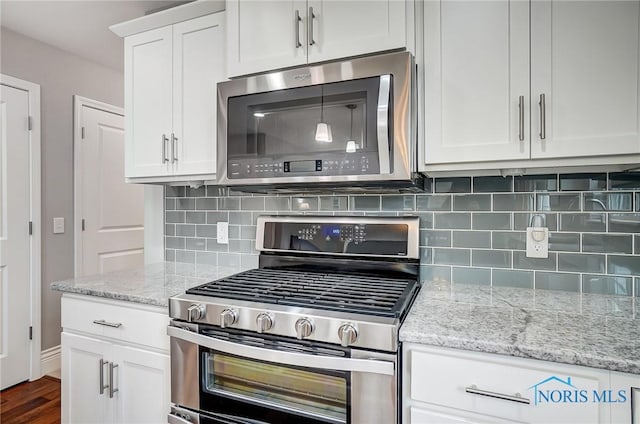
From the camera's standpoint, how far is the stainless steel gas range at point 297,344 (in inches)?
42.6

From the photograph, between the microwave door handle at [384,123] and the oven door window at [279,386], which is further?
the microwave door handle at [384,123]

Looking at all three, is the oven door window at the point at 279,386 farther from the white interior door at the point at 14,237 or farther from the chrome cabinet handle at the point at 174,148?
the white interior door at the point at 14,237

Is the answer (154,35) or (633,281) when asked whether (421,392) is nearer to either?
(633,281)

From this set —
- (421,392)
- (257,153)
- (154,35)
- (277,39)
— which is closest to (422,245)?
(421,392)

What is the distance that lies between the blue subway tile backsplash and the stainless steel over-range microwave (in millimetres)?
196

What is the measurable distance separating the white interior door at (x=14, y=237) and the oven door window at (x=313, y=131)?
1.99 metres

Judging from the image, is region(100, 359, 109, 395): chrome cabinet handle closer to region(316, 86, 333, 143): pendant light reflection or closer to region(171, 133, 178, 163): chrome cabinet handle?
region(171, 133, 178, 163): chrome cabinet handle

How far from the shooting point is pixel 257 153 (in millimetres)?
1559

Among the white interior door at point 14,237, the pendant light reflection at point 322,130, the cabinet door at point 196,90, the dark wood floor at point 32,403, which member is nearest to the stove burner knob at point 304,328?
the pendant light reflection at point 322,130

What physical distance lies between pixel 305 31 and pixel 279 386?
1.35 metres

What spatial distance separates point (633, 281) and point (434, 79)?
106 centimetres

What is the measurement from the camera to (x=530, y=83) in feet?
4.10
